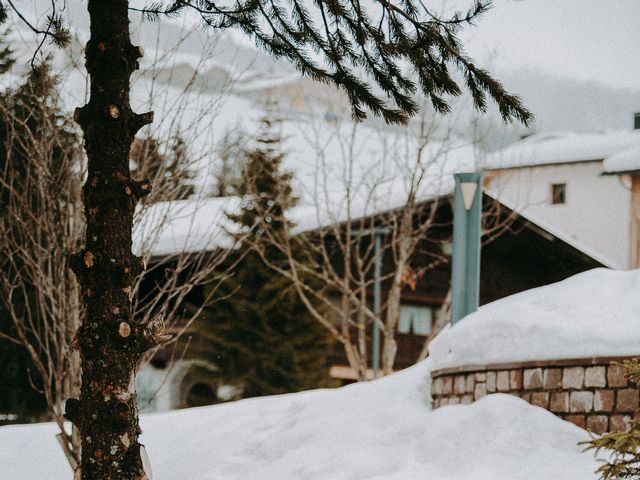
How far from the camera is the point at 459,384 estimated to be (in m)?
7.50

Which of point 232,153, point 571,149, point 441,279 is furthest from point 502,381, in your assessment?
point 571,149

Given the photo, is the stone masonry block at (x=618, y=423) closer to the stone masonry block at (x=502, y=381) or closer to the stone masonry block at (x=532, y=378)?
the stone masonry block at (x=532, y=378)

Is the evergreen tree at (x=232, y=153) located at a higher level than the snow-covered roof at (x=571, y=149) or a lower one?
lower

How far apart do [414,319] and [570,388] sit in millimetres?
12661

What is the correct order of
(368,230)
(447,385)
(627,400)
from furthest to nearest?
(368,230) → (447,385) → (627,400)

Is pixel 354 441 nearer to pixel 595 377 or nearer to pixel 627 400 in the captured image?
pixel 595 377

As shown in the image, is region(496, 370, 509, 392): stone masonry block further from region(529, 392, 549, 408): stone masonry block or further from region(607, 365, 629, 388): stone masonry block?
region(607, 365, 629, 388): stone masonry block

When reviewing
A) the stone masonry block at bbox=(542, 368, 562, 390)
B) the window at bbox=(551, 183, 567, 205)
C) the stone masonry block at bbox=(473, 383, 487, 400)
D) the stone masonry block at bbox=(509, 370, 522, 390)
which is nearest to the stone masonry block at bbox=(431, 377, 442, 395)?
the stone masonry block at bbox=(473, 383, 487, 400)

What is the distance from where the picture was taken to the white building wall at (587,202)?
2603 cm

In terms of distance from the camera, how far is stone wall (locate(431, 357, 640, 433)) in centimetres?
622

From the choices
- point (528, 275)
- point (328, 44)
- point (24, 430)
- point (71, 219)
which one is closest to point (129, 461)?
point (328, 44)

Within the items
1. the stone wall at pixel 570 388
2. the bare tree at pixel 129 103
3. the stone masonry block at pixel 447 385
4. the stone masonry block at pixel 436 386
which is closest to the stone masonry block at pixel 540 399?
the stone wall at pixel 570 388

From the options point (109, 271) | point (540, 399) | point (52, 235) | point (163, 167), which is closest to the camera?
point (109, 271)

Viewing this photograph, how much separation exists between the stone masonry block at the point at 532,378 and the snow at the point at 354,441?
0.14 metres
